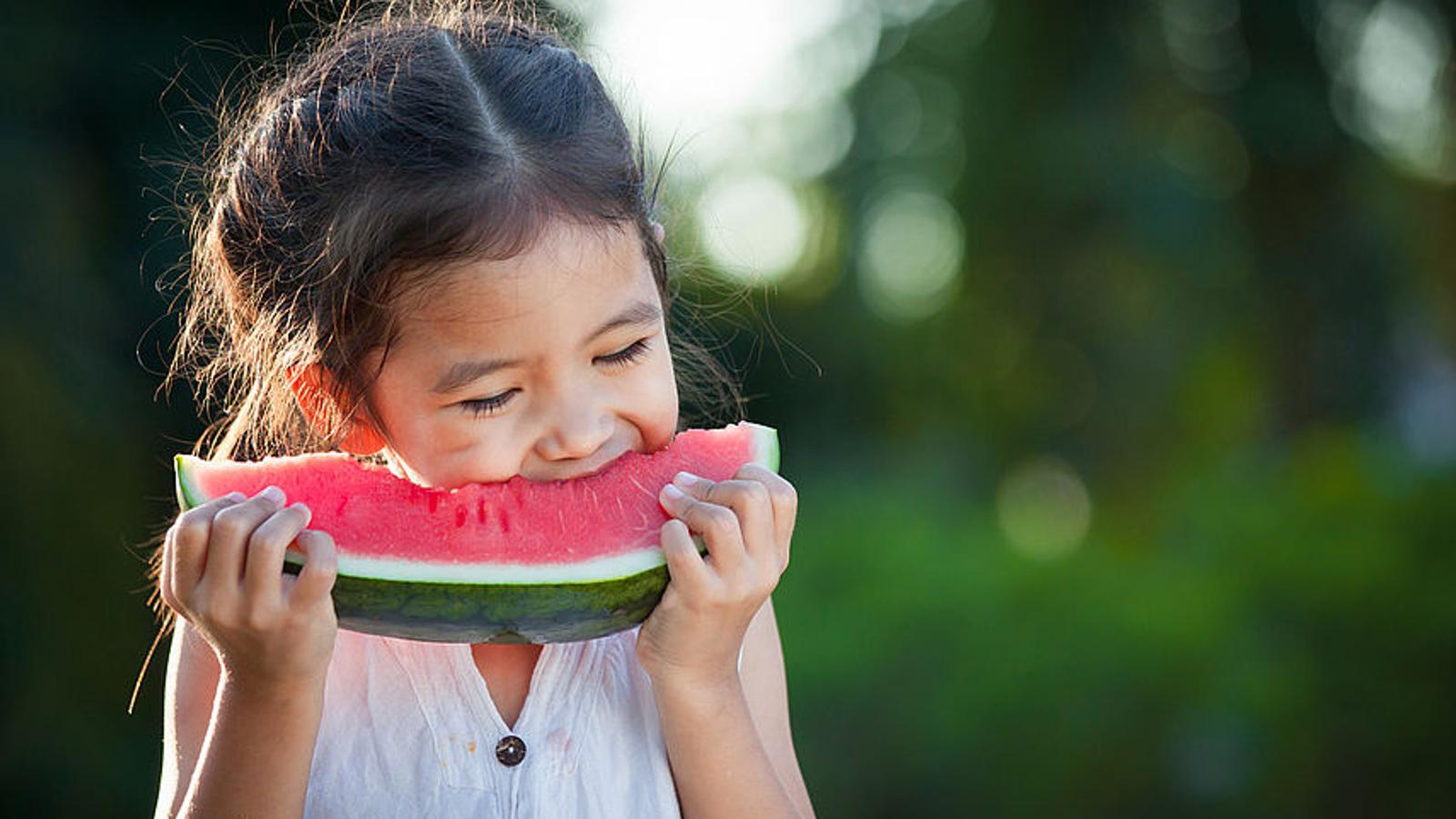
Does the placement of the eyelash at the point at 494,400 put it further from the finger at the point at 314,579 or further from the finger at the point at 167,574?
the finger at the point at 167,574

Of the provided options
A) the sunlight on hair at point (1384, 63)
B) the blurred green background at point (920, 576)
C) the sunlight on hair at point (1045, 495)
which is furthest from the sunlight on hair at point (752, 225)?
the sunlight on hair at point (1384, 63)

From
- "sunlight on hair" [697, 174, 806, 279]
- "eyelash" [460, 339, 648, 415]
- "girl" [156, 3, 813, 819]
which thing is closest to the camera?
"girl" [156, 3, 813, 819]

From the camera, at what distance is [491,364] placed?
203cm

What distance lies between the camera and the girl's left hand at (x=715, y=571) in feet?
6.51

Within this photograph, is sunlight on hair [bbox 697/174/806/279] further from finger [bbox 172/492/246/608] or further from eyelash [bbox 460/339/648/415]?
finger [bbox 172/492/246/608]

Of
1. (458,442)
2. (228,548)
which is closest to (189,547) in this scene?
(228,548)

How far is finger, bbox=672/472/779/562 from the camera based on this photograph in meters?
1.99

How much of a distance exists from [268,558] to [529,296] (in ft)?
1.52

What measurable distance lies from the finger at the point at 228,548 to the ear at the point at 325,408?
370 mm

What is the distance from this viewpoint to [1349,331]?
34.2 ft

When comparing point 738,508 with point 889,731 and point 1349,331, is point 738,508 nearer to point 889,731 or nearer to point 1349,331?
point 889,731

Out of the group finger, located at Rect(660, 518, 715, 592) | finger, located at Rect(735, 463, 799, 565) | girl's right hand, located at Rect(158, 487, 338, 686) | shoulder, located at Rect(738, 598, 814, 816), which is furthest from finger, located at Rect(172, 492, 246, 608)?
shoulder, located at Rect(738, 598, 814, 816)

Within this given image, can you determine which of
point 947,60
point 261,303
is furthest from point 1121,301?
point 261,303

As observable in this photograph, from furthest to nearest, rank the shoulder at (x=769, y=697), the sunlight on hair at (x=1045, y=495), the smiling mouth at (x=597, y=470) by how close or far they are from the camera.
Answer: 1. the sunlight on hair at (x=1045, y=495)
2. the shoulder at (x=769, y=697)
3. the smiling mouth at (x=597, y=470)
